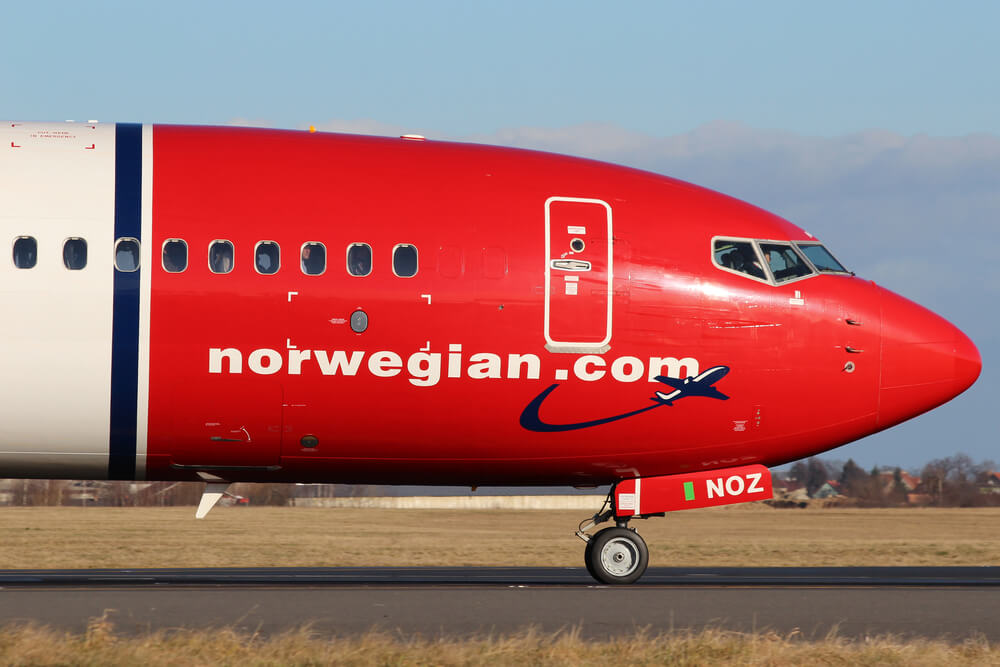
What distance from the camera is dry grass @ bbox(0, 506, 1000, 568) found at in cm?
3350

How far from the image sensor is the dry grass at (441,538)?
3350 centimetres

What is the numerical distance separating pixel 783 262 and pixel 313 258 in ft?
22.0

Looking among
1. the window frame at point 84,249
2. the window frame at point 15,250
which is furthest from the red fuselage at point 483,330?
the window frame at point 15,250

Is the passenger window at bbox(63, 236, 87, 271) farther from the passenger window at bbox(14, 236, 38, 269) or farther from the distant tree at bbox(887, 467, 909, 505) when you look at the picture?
the distant tree at bbox(887, 467, 909, 505)

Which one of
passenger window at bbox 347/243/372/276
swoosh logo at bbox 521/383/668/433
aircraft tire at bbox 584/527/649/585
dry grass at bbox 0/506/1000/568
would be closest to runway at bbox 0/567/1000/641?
aircraft tire at bbox 584/527/649/585

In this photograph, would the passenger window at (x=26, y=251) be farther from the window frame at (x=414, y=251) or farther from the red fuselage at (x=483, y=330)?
the window frame at (x=414, y=251)

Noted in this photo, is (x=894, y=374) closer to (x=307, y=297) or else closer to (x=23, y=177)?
(x=307, y=297)

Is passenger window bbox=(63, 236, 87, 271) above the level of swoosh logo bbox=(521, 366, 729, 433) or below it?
above

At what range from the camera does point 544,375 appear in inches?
702

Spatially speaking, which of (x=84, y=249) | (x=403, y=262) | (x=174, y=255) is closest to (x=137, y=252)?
(x=174, y=255)

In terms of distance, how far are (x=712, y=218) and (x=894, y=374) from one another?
3.38 meters

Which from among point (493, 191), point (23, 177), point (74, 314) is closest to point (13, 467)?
point (74, 314)

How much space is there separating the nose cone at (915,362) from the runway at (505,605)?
8.77 feet

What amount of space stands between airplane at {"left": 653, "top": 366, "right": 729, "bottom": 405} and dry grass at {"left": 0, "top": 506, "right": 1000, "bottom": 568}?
14304 mm
